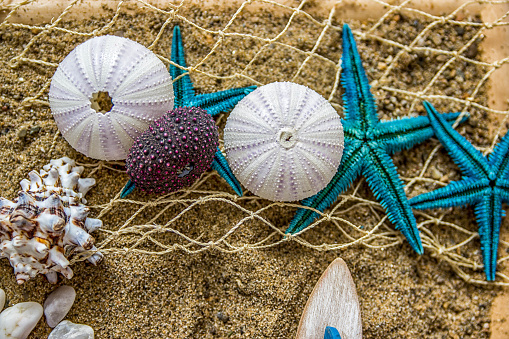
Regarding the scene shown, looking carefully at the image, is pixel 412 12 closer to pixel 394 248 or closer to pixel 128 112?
pixel 394 248

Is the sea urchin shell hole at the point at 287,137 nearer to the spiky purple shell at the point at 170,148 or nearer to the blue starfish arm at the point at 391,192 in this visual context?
the spiky purple shell at the point at 170,148

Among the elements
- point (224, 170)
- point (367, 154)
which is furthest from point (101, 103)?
point (367, 154)

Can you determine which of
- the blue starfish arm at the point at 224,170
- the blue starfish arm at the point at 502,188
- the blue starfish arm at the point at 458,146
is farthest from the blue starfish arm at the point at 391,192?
the blue starfish arm at the point at 224,170

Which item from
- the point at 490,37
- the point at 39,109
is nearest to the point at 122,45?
the point at 39,109

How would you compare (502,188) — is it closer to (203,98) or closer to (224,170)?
(224,170)

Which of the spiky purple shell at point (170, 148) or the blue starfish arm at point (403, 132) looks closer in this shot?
the spiky purple shell at point (170, 148)

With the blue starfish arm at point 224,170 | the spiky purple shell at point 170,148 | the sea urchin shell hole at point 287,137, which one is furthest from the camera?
the blue starfish arm at point 224,170
